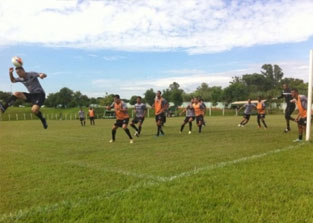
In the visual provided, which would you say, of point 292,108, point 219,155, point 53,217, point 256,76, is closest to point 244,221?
point 53,217

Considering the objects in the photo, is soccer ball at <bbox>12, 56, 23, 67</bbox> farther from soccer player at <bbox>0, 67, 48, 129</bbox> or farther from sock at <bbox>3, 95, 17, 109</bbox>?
sock at <bbox>3, 95, 17, 109</bbox>

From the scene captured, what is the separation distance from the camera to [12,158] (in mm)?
8188

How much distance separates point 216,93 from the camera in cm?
7262

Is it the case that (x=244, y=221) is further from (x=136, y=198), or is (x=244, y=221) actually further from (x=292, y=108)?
(x=292, y=108)

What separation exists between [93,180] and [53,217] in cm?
176

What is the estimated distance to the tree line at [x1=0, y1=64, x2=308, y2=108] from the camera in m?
9.17

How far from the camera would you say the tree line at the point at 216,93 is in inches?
361

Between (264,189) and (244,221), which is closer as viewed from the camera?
(244,221)

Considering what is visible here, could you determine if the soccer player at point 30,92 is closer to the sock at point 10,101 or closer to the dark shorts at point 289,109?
the sock at point 10,101

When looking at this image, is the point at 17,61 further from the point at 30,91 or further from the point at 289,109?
the point at 289,109

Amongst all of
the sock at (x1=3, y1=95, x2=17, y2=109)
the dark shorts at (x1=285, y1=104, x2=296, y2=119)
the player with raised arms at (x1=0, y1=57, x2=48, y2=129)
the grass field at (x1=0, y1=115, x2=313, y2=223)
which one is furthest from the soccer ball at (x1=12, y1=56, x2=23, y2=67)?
Result: the dark shorts at (x1=285, y1=104, x2=296, y2=119)

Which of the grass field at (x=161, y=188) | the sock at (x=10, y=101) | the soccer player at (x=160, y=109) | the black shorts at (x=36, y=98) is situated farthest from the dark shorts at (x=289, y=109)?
the sock at (x=10, y=101)

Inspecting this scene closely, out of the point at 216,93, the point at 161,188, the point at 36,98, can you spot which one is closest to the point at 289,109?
the point at 161,188

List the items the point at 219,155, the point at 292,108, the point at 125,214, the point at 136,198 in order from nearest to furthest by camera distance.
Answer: the point at 125,214, the point at 136,198, the point at 219,155, the point at 292,108
